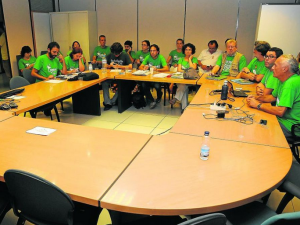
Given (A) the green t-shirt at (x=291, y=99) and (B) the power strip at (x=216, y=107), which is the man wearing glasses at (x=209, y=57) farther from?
(A) the green t-shirt at (x=291, y=99)

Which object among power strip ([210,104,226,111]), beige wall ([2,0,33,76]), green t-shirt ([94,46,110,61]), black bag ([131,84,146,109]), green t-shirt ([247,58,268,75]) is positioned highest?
beige wall ([2,0,33,76])

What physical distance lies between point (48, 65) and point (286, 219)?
4.45 m

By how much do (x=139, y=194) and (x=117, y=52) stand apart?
442cm

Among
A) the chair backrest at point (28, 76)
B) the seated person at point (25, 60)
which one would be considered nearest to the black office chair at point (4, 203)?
the chair backrest at point (28, 76)

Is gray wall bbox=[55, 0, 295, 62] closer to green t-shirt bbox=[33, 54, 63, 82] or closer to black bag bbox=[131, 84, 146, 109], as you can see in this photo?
black bag bbox=[131, 84, 146, 109]

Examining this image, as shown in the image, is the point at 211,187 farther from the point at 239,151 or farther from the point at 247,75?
the point at 247,75

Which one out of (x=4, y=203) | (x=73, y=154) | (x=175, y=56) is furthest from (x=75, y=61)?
(x=4, y=203)

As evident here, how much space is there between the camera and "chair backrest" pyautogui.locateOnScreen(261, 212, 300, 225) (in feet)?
3.48

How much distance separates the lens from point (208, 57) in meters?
6.10

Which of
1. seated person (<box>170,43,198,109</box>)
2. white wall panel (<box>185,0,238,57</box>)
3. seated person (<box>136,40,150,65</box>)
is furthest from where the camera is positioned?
white wall panel (<box>185,0,238,57</box>)

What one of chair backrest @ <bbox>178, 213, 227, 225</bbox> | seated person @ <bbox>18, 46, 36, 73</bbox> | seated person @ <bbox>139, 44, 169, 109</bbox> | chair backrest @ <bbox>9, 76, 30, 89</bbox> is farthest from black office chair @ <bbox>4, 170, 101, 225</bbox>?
seated person @ <bbox>18, 46, 36, 73</bbox>

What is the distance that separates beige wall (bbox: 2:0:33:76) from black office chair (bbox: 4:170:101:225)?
6297 millimetres

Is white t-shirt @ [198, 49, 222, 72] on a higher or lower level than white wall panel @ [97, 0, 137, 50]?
lower

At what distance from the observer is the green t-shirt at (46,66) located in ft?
14.6
